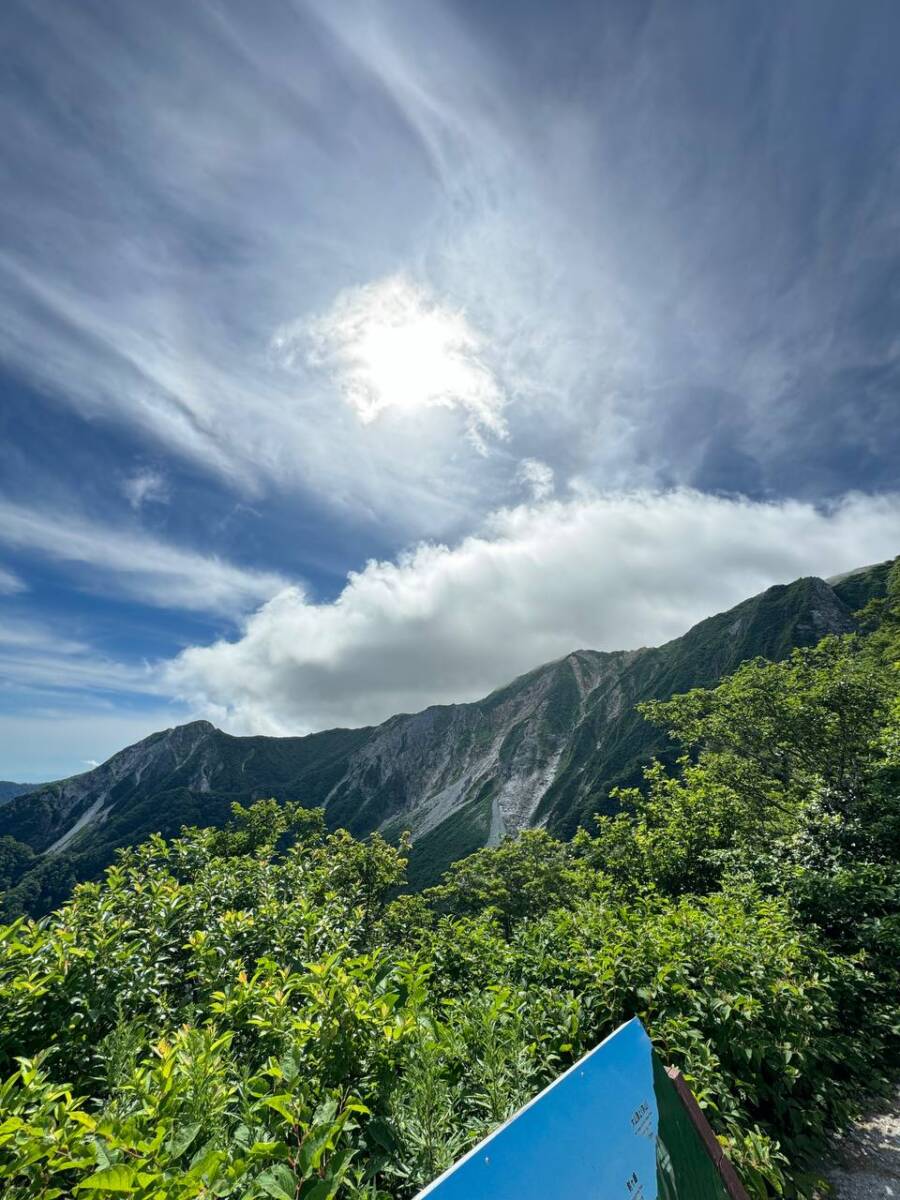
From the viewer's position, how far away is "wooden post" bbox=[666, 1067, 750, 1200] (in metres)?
3.53

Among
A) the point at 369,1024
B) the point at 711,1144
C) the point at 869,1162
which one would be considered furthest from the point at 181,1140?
the point at 869,1162

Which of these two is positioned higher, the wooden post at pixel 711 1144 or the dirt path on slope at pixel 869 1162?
the wooden post at pixel 711 1144

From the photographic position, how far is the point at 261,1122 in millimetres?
2746

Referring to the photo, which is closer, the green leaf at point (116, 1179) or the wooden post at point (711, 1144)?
the green leaf at point (116, 1179)

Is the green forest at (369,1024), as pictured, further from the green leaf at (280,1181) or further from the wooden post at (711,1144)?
the wooden post at (711,1144)

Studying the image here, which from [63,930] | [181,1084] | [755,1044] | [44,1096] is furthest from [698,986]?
[63,930]

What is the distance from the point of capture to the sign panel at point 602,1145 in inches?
91.8

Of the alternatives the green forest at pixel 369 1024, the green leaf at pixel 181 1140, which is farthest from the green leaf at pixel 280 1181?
the green leaf at pixel 181 1140

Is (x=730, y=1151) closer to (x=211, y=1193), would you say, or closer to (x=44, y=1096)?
(x=211, y=1193)

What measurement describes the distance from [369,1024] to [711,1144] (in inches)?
102

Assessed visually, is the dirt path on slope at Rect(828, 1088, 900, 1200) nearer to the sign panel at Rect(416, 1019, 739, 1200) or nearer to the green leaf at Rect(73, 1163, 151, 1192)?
the sign panel at Rect(416, 1019, 739, 1200)

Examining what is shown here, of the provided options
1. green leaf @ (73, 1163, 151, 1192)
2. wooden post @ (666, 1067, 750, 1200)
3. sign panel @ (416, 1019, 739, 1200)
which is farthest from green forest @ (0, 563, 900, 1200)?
wooden post @ (666, 1067, 750, 1200)

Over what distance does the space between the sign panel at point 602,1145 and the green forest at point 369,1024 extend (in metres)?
0.65

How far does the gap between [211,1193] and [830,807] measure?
17.9 meters
